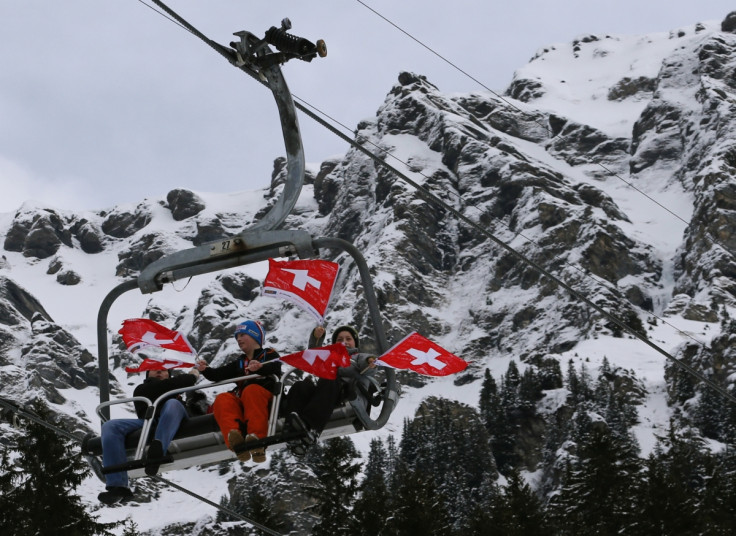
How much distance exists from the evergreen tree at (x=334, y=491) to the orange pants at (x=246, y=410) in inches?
1200

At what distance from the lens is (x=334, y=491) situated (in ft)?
145

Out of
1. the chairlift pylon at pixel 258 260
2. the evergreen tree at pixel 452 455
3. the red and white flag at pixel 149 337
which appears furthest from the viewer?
the evergreen tree at pixel 452 455

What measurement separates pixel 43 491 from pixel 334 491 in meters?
14.3

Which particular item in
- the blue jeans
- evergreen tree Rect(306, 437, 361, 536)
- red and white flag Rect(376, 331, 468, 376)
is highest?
evergreen tree Rect(306, 437, 361, 536)

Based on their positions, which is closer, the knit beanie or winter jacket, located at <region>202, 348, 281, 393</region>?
winter jacket, located at <region>202, 348, 281, 393</region>

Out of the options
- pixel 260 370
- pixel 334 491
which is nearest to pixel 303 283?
pixel 260 370

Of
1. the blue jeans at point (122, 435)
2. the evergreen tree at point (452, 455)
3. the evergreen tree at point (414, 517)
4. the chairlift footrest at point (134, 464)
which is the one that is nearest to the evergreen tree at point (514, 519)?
the evergreen tree at point (414, 517)

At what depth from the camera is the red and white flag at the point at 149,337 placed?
40.4ft

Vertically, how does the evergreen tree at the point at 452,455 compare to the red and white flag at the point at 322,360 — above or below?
above

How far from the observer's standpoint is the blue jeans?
34.2 ft

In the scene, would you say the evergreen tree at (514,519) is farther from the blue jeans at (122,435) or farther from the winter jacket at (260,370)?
the blue jeans at (122,435)

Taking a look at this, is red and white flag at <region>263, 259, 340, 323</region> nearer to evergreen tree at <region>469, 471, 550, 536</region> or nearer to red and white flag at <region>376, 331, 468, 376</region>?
red and white flag at <region>376, 331, 468, 376</region>

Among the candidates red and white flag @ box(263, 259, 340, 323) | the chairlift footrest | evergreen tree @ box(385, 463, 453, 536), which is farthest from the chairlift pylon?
evergreen tree @ box(385, 463, 453, 536)

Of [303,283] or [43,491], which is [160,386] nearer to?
[303,283]
